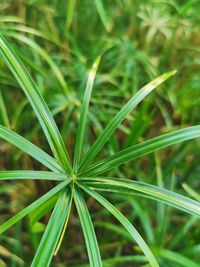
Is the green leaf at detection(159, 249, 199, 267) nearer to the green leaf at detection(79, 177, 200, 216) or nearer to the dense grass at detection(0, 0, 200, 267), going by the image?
the dense grass at detection(0, 0, 200, 267)

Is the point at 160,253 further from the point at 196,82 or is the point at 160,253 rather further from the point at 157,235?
the point at 196,82

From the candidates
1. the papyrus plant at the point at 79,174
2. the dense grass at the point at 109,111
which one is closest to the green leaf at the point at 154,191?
the papyrus plant at the point at 79,174

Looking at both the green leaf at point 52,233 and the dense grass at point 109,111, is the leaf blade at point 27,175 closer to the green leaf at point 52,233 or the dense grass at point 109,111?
the green leaf at point 52,233

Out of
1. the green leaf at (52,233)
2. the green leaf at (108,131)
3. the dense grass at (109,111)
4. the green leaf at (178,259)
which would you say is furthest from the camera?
the dense grass at (109,111)

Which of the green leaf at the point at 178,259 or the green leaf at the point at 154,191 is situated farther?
the green leaf at the point at 178,259

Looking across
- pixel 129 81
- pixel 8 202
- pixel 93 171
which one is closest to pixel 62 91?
pixel 129 81
